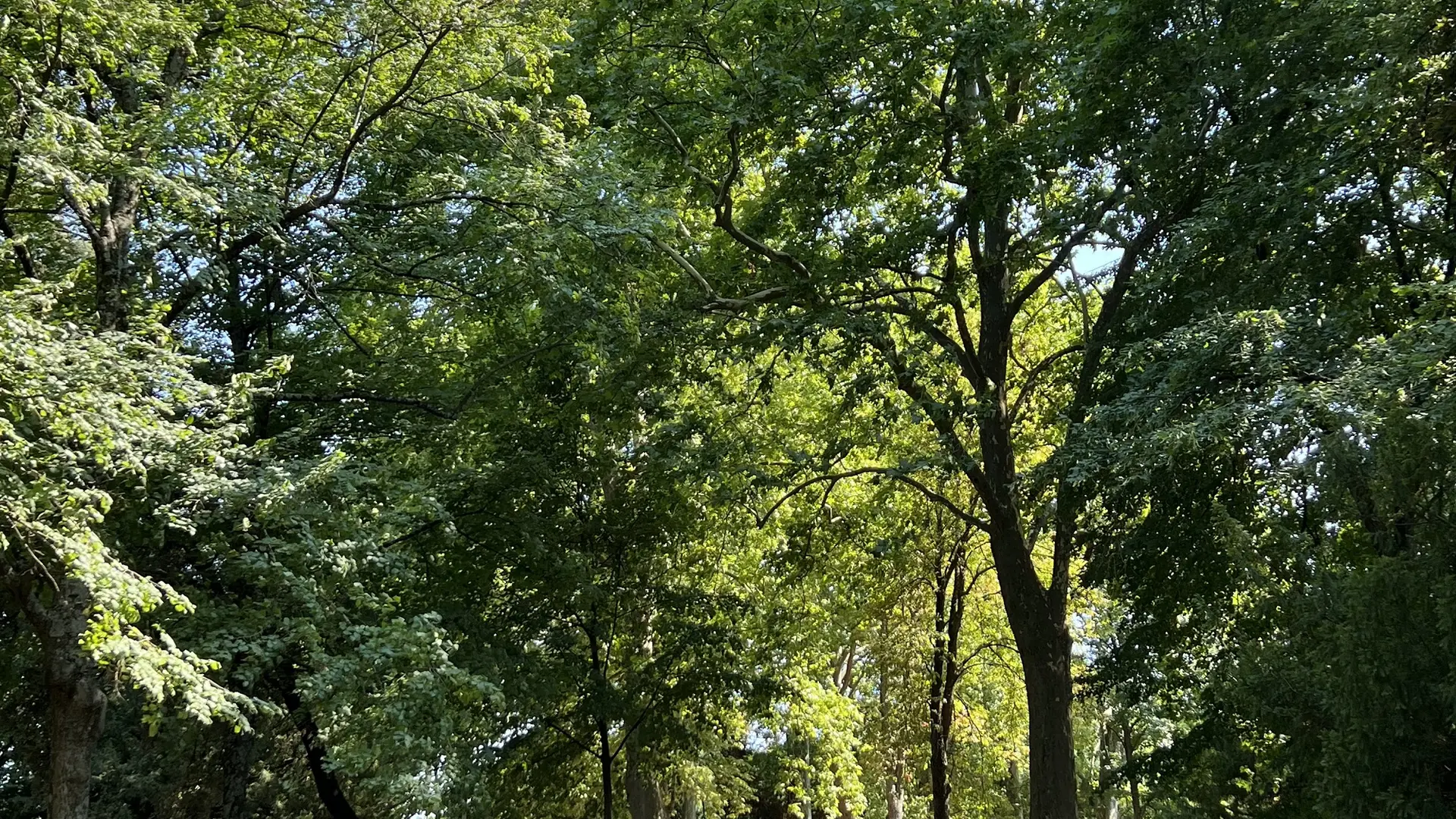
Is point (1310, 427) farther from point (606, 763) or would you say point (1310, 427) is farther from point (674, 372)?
point (606, 763)

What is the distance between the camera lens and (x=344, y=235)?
343 inches

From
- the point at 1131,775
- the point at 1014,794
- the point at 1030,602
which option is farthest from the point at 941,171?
the point at 1014,794

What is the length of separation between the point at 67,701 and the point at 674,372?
6167 mm

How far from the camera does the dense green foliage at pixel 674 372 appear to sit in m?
5.60

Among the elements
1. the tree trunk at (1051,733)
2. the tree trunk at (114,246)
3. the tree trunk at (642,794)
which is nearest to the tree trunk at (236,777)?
the tree trunk at (642,794)

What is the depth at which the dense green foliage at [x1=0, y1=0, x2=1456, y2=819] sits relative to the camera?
5.60 meters

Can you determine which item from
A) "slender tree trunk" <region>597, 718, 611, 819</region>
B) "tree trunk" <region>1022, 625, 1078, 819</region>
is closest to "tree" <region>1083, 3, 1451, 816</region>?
"tree trunk" <region>1022, 625, 1078, 819</region>

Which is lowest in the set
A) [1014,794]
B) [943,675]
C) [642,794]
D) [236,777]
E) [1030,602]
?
[236,777]

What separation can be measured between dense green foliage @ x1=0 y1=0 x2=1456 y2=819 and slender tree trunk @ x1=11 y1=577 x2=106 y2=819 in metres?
0.03

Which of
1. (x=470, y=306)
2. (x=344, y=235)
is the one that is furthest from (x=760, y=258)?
(x=344, y=235)

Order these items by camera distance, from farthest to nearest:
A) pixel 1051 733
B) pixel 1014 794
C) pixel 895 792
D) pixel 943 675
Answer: pixel 1014 794
pixel 895 792
pixel 943 675
pixel 1051 733

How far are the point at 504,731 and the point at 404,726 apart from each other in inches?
210

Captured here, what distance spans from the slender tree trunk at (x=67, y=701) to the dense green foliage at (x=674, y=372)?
1.2 inches

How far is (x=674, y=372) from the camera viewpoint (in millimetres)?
10883
